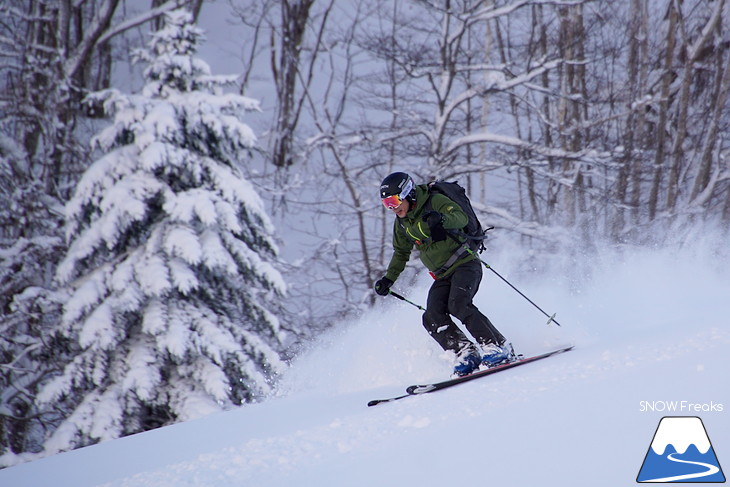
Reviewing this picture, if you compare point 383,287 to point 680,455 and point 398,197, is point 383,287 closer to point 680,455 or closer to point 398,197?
point 398,197

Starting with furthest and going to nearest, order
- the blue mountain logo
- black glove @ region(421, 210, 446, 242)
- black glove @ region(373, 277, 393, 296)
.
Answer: black glove @ region(373, 277, 393, 296), black glove @ region(421, 210, 446, 242), the blue mountain logo

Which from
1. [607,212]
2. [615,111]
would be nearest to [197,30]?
[607,212]

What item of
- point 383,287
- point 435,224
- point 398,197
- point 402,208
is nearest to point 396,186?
point 398,197

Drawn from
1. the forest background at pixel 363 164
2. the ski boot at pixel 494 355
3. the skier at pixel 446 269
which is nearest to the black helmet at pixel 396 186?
the skier at pixel 446 269

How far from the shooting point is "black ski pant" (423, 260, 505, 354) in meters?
5.43

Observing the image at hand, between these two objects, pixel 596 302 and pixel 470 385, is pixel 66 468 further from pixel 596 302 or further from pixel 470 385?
pixel 596 302

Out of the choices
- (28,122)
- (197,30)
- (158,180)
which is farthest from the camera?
(28,122)

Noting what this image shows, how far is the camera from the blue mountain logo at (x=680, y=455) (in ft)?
9.52

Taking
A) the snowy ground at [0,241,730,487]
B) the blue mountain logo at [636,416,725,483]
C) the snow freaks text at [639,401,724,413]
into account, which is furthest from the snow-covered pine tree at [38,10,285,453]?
the blue mountain logo at [636,416,725,483]

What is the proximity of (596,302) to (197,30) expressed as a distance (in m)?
7.24

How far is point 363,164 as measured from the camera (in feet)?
61.1

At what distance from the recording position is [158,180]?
927 cm

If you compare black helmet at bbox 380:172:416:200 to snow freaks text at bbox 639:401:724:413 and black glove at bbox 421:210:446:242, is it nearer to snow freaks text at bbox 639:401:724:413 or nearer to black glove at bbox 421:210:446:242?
black glove at bbox 421:210:446:242

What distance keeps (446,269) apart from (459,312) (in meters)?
0.42
